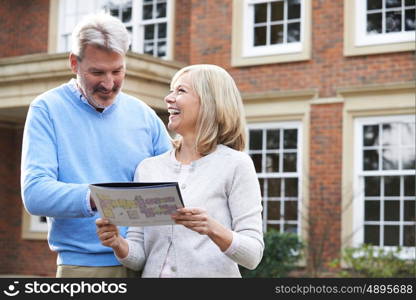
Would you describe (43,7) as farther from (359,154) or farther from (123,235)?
(123,235)

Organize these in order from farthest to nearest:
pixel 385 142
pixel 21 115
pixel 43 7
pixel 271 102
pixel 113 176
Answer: pixel 43 7 < pixel 21 115 < pixel 271 102 < pixel 385 142 < pixel 113 176

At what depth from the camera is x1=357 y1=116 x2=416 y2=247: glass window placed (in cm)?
1239

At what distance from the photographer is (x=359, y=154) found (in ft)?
41.8

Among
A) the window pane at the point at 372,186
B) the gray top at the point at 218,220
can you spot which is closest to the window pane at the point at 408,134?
the window pane at the point at 372,186

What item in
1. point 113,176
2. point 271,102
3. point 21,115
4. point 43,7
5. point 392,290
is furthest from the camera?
point 43,7

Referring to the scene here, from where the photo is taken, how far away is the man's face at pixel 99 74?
3.14 meters

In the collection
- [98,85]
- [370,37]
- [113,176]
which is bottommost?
[113,176]

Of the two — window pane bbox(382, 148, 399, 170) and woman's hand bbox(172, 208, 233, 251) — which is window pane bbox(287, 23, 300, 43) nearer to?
window pane bbox(382, 148, 399, 170)

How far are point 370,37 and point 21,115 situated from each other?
6489mm

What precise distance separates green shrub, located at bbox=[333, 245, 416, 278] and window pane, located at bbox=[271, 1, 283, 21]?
160 inches

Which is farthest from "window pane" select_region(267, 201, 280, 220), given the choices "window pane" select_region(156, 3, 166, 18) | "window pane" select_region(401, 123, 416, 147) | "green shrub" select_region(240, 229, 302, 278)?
"window pane" select_region(156, 3, 166, 18)

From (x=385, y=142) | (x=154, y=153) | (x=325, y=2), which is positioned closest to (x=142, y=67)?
(x=325, y=2)

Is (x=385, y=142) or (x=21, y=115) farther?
(x=21, y=115)

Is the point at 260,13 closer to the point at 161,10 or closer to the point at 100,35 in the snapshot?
the point at 161,10
